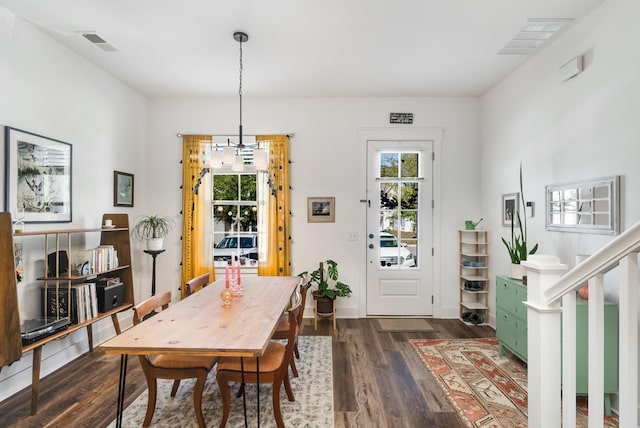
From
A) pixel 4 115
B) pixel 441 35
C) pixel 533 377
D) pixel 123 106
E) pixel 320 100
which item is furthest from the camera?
pixel 320 100

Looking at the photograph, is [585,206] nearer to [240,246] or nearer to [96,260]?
[240,246]

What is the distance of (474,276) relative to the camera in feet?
13.5

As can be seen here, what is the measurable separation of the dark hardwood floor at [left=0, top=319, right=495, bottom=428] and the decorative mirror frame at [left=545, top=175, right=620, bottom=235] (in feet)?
5.76

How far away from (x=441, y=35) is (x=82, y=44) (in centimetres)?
329

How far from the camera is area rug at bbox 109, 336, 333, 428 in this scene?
2105mm

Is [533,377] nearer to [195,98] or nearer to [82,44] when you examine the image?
[82,44]

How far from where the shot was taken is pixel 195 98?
4254 mm

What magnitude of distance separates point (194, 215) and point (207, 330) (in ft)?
8.60

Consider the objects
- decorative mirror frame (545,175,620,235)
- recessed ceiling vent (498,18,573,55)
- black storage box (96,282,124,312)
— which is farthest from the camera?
black storage box (96,282,124,312)

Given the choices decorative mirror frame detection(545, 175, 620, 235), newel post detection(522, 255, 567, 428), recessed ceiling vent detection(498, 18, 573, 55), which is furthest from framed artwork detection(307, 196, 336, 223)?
newel post detection(522, 255, 567, 428)

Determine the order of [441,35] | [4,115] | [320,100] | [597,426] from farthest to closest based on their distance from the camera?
1. [320,100]
2. [441,35]
3. [4,115]
4. [597,426]

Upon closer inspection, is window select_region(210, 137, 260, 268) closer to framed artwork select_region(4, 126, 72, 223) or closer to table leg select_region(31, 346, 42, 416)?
framed artwork select_region(4, 126, 72, 223)

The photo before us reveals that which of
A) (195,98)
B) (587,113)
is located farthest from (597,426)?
(195,98)

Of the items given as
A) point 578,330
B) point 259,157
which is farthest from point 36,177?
point 578,330
